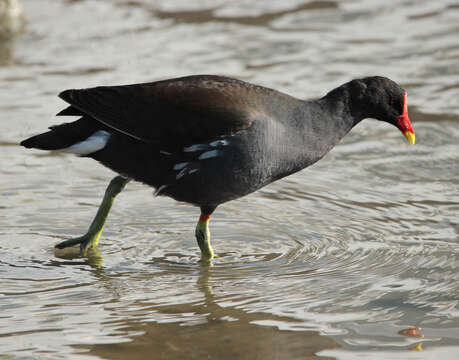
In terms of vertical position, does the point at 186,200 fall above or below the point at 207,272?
above

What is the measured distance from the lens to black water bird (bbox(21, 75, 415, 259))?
5109 mm

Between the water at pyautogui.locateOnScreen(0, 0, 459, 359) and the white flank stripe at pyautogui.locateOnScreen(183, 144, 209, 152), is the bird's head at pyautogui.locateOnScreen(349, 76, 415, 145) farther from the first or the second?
the white flank stripe at pyautogui.locateOnScreen(183, 144, 209, 152)

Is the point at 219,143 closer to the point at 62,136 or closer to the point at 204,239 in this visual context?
the point at 204,239

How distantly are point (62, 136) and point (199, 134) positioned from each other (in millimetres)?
790

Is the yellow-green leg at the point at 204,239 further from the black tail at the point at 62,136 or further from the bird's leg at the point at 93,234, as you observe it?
the black tail at the point at 62,136

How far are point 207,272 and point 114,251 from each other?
2.18 ft

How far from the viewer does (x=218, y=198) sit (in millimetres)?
5258

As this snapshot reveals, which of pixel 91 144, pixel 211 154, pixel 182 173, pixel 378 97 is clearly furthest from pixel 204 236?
pixel 378 97

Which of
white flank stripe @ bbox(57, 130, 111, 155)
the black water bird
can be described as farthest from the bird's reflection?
white flank stripe @ bbox(57, 130, 111, 155)

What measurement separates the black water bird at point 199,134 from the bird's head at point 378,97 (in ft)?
0.16

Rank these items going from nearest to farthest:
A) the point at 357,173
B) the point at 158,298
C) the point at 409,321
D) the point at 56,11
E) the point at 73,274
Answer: the point at 409,321 → the point at 158,298 → the point at 73,274 → the point at 357,173 → the point at 56,11

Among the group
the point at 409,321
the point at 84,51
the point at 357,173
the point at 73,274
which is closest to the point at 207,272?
the point at 73,274

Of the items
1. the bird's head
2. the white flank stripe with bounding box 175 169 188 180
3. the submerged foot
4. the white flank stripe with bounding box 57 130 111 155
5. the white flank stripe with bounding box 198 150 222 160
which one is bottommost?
the submerged foot

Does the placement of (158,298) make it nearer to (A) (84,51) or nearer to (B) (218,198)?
(B) (218,198)
